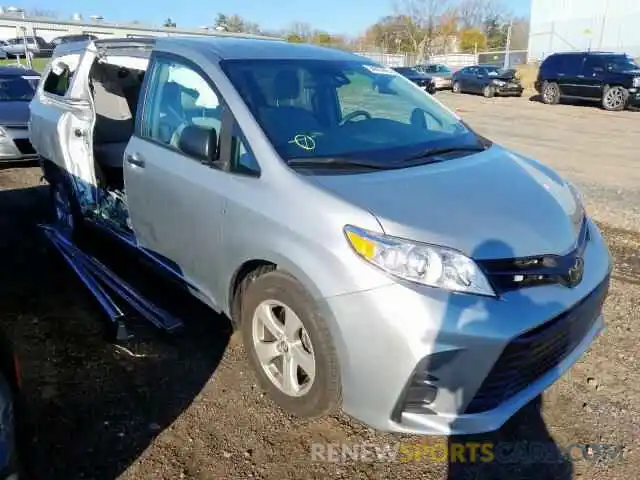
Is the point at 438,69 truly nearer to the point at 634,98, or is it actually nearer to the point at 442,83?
the point at 442,83

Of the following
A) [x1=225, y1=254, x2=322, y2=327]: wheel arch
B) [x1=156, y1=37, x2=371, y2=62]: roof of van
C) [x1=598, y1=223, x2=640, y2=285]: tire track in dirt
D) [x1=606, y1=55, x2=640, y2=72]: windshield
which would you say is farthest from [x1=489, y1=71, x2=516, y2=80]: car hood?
[x1=225, y1=254, x2=322, y2=327]: wheel arch

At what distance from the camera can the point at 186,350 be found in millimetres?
3260

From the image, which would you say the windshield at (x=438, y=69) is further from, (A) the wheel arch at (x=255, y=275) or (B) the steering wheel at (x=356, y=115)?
(A) the wheel arch at (x=255, y=275)

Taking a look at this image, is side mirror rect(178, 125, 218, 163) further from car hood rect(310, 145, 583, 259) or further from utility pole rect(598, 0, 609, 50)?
utility pole rect(598, 0, 609, 50)

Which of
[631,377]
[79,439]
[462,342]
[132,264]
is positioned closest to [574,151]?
[631,377]

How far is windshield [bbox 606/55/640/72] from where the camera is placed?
17098 mm

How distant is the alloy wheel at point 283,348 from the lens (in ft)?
8.05

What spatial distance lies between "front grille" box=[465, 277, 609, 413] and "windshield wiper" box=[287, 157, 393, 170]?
1047 mm

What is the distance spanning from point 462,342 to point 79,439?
1.85 m

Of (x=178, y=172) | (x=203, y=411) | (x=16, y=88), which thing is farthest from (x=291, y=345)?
(x=16, y=88)

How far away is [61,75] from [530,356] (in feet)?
15.1

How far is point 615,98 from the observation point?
56.6ft

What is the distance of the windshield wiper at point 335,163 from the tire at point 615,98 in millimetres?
17639

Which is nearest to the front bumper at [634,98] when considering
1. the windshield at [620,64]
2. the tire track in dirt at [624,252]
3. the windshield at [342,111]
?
the windshield at [620,64]
